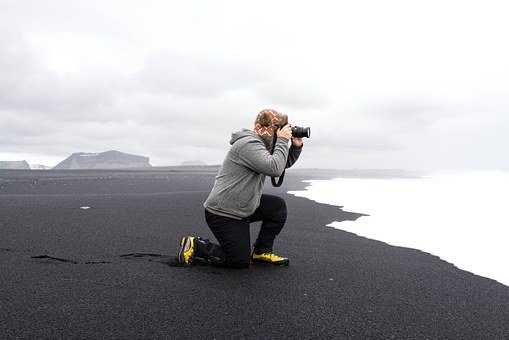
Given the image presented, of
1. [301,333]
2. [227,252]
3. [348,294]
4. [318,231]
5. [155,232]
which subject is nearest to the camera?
[301,333]

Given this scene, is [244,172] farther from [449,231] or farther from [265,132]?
[449,231]

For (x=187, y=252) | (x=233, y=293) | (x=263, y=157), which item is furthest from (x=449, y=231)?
(x=233, y=293)

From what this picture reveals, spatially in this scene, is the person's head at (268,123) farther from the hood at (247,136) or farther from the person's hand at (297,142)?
the person's hand at (297,142)

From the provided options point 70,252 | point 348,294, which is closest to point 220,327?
point 348,294

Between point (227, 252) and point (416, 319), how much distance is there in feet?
5.91

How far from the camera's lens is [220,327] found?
8.97ft

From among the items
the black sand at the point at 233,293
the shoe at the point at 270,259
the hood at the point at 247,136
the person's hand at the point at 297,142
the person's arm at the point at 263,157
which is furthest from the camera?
the shoe at the point at 270,259

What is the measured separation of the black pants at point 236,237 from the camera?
4.12 meters

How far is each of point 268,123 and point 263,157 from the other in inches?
15.9

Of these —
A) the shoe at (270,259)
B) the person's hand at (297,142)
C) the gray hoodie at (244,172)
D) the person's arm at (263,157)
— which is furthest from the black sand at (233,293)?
the person's hand at (297,142)

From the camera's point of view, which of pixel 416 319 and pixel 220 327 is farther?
pixel 416 319

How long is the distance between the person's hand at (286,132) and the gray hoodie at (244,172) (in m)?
0.04

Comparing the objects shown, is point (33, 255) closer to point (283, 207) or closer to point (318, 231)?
point (283, 207)

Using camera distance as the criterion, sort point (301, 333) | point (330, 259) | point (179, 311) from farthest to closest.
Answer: point (330, 259) → point (179, 311) → point (301, 333)
